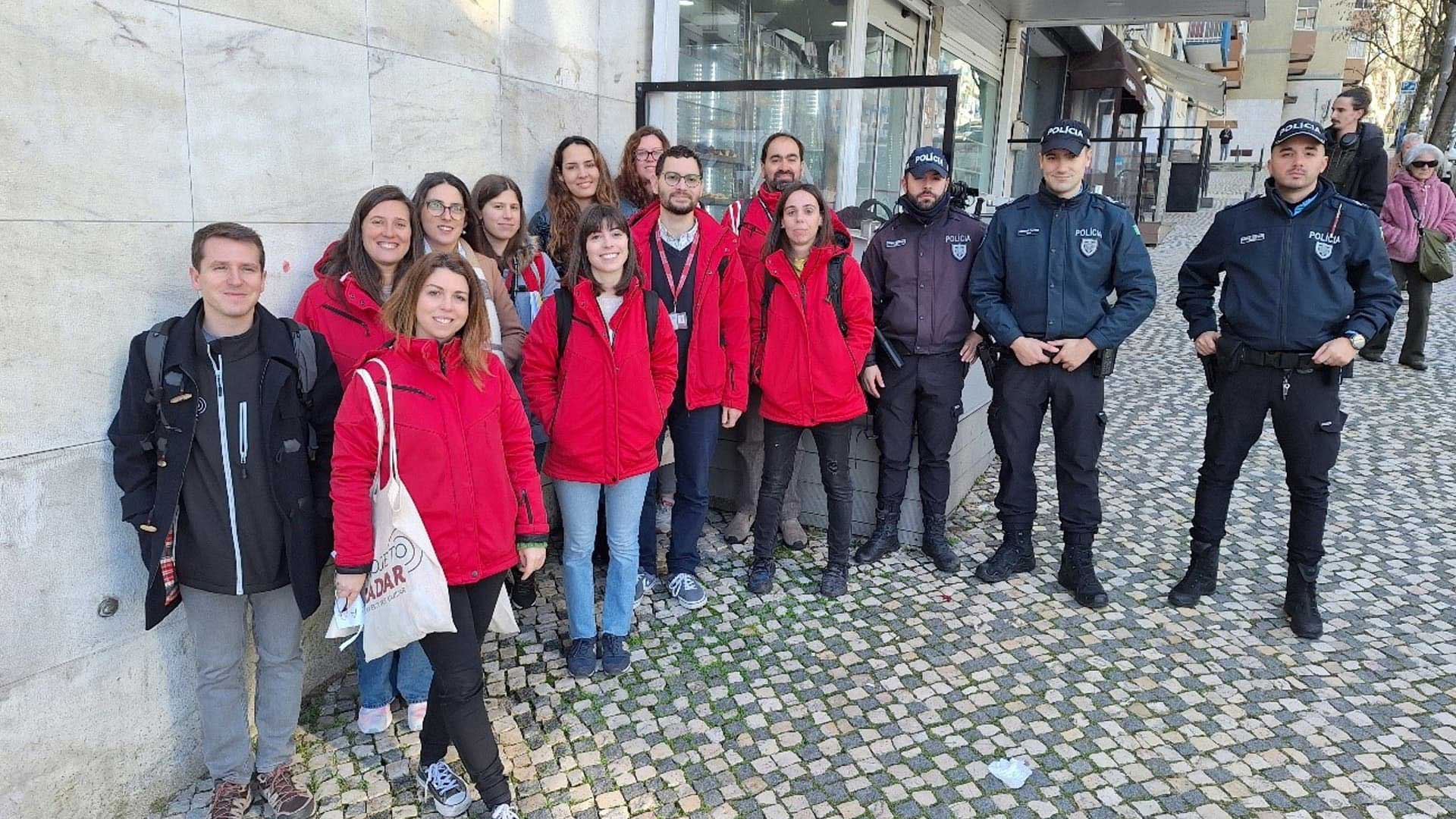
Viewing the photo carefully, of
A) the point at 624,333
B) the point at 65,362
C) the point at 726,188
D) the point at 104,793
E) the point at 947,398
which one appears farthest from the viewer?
the point at 726,188

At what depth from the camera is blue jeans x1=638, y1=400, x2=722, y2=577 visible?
4156 millimetres

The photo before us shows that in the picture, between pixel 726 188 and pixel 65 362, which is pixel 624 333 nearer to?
pixel 65 362

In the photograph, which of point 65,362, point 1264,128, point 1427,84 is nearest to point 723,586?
point 65,362

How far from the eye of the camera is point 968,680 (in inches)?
146

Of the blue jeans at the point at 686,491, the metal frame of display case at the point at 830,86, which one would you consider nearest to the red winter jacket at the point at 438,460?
the blue jeans at the point at 686,491

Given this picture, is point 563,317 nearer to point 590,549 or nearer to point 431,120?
point 590,549

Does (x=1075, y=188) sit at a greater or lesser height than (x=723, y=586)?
greater

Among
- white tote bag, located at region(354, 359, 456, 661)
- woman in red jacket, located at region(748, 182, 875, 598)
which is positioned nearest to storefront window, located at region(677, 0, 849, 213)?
woman in red jacket, located at region(748, 182, 875, 598)

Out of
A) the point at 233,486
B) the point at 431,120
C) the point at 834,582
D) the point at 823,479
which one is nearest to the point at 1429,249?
the point at 823,479

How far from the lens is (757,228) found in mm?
4590

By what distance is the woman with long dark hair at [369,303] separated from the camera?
319 centimetres

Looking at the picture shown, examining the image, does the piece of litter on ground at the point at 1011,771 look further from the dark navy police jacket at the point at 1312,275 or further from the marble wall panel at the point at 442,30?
the marble wall panel at the point at 442,30

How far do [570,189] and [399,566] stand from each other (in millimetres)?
2486

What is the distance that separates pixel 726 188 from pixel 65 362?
432cm
